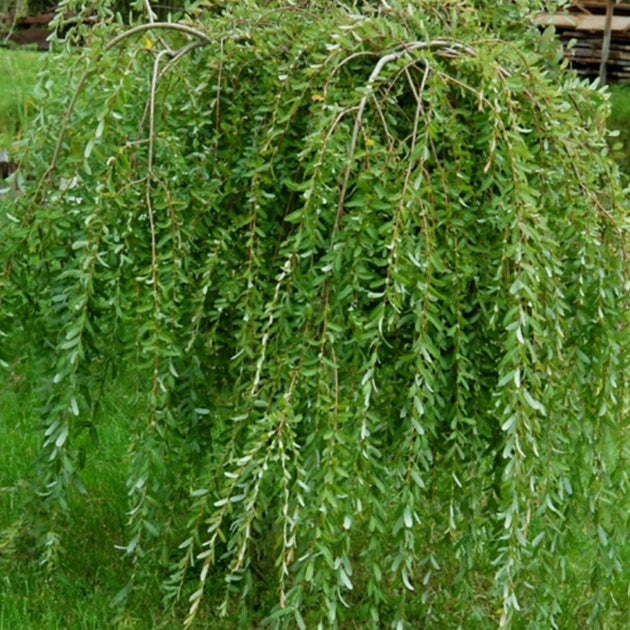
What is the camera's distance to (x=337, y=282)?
222 centimetres

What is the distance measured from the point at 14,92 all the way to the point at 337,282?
16.6 ft

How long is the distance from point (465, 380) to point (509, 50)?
0.66 meters

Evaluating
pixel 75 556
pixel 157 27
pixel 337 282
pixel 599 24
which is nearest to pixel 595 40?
pixel 599 24

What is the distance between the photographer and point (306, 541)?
231 cm

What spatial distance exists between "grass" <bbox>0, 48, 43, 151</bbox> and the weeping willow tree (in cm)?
304

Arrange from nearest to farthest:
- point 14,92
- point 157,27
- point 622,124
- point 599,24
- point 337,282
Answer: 1. point 337,282
2. point 157,27
3. point 14,92
4. point 622,124
5. point 599,24

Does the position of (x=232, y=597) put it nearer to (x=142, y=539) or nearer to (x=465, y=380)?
(x=142, y=539)

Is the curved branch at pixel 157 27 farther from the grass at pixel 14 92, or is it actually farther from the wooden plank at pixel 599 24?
the wooden plank at pixel 599 24

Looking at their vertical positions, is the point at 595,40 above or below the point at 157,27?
below

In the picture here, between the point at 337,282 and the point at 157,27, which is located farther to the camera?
the point at 157,27

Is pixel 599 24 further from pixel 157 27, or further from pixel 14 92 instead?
pixel 157 27

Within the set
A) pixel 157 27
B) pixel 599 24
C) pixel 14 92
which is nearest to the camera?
pixel 157 27

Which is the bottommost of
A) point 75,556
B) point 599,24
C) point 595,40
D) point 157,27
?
point 595,40

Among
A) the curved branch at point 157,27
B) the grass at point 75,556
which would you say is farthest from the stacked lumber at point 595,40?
the curved branch at point 157,27
